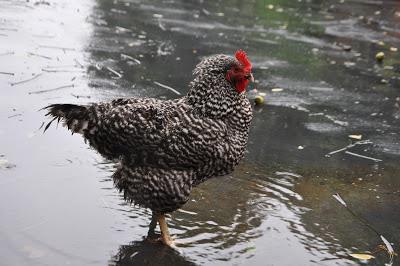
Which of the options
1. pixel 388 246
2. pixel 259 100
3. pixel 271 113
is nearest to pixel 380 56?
pixel 259 100

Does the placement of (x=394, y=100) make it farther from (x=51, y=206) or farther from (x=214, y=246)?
(x=51, y=206)

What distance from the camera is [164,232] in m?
4.57

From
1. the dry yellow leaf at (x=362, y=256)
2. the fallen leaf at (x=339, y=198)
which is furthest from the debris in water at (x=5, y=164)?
the dry yellow leaf at (x=362, y=256)

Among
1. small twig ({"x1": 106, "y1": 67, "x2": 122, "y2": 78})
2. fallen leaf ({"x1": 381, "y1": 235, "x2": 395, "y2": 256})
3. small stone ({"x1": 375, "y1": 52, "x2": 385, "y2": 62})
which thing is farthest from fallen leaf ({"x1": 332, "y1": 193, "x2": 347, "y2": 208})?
small stone ({"x1": 375, "y1": 52, "x2": 385, "y2": 62})

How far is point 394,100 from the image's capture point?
8.80 m

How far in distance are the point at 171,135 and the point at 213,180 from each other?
1.53m

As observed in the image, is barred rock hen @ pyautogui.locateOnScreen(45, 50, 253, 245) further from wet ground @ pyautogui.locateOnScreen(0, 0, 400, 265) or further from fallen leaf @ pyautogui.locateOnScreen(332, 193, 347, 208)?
fallen leaf @ pyautogui.locateOnScreen(332, 193, 347, 208)

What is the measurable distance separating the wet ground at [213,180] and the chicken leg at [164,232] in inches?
3.6

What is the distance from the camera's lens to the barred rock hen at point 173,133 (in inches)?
171

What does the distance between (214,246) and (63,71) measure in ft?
15.4

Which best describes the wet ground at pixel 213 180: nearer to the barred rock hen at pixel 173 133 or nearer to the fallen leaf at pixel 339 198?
the fallen leaf at pixel 339 198

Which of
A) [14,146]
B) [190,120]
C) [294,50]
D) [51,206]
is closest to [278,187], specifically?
[190,120]

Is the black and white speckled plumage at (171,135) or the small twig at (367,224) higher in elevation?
the black and white speckled plumage at (171,135)

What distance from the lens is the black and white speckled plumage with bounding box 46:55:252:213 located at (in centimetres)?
434
